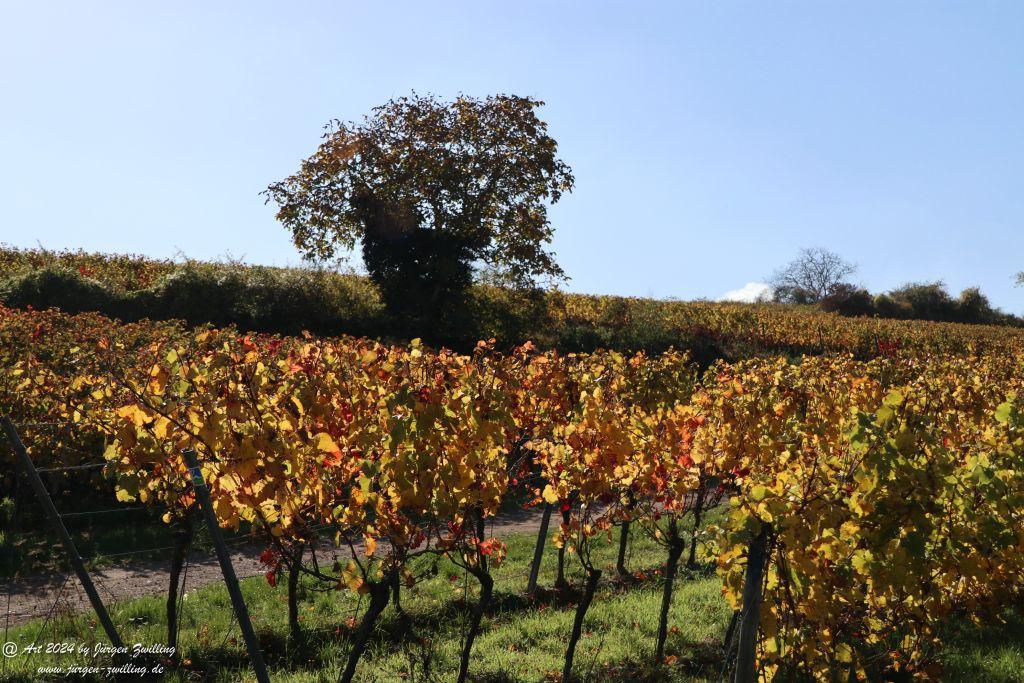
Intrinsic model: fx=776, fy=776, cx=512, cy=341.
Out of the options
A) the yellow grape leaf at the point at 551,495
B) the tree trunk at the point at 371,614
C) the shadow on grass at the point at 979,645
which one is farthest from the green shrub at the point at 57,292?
the shadow on grass at the point at 979,645

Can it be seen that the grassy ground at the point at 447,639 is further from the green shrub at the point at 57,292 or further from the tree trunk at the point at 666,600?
the green shrub at the point at 57,292

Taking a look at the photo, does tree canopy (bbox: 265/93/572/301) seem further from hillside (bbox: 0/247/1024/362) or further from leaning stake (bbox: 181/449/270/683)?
leaning stake (bbox: 181/449/270/683)


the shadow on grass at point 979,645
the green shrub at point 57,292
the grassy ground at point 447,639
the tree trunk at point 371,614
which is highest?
the green shrub at point 57,292

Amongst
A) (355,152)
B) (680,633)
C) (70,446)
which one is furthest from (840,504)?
(355,152)

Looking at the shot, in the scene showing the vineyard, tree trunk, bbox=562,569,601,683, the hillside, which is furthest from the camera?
the hillside

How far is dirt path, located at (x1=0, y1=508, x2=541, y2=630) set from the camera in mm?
7180

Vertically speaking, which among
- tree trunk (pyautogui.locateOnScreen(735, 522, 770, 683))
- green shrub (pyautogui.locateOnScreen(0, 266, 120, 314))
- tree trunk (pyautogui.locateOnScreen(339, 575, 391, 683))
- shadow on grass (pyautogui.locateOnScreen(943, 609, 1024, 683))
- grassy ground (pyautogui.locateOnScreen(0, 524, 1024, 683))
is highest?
green shrub (pyautogui.locateOnScreen(0, 266, 120, 314))

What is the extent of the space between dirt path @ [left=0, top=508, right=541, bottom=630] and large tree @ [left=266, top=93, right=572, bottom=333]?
1403 cm

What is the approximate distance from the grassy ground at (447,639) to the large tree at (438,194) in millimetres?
15546

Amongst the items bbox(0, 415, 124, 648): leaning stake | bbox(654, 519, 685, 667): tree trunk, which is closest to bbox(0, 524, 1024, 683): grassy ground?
bbox(654, 519, 685, 667): tree trunk

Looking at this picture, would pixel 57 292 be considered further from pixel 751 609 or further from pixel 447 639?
pixel 751 609

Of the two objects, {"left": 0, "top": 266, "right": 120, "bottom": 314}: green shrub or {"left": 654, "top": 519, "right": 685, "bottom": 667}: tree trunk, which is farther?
{"left": 0, "top": 266, "right": 120, "bottom": 314}: green shrub

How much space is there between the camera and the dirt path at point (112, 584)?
718cm

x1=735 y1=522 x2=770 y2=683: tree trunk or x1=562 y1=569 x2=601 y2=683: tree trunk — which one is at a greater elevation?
x1=735 y1=522 x2=770 y2=683: tree trunk
